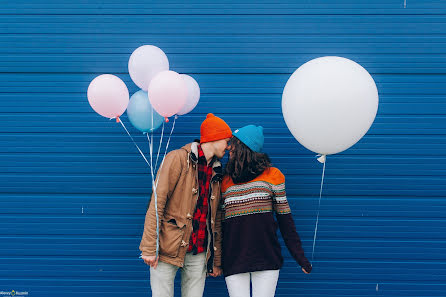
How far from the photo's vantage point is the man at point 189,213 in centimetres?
248

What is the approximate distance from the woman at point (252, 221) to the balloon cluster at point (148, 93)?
52cm

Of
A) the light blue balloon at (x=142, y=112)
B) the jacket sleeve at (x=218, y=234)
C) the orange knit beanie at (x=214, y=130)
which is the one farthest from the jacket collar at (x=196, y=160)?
the light blue balloon at (x=142, y=112)

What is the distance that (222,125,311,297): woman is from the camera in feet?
8.23

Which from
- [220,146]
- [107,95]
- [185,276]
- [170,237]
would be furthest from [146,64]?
[185,276]

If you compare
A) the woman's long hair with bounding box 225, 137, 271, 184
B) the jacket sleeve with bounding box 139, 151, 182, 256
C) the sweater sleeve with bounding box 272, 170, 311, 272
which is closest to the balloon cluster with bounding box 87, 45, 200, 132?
the jacket sleeve with bounding box 139, 151, 182, 256

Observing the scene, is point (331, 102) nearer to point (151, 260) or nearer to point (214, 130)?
point (214, 130)

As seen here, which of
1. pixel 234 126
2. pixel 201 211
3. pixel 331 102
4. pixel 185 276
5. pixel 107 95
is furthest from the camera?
pixel 234 126

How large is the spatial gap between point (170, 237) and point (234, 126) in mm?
1232

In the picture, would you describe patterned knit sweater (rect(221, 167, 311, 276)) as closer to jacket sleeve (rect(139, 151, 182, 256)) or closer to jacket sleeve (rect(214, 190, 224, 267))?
jacket sleeve (rect(214, 190, 224, 267))

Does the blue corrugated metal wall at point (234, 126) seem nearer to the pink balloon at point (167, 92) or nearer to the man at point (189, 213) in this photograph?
the man at point (189, 213)

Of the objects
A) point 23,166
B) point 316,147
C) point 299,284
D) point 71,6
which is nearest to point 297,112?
point 316,147

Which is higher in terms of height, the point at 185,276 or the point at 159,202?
the point at 159,202

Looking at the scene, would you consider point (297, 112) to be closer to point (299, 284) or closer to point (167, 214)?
point (167, 214)

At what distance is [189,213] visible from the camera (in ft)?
8.32
